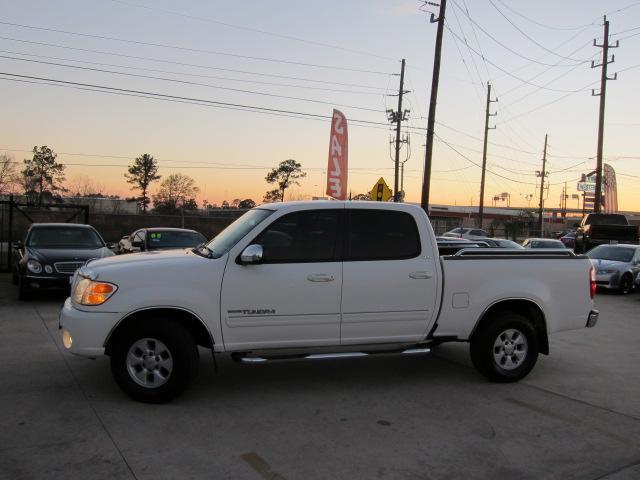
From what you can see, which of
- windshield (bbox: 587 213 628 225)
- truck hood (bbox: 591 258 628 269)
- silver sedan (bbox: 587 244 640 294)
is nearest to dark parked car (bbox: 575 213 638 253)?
windshield (bbox: 587 213 628 225)

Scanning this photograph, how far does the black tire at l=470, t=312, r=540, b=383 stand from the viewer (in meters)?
6.39

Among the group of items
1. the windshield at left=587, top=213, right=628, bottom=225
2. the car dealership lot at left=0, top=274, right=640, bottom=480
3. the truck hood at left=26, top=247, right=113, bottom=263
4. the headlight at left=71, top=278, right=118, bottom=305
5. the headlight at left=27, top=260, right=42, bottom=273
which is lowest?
the car dealership lot at left=0, top=274, right=640, bottom=480

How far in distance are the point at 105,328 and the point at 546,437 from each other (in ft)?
12.9

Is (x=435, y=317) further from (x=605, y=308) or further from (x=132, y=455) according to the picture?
(x=605, y=308)

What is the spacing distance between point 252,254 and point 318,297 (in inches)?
31.6

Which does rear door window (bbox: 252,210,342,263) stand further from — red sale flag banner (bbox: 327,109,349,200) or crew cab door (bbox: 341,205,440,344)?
red sale flag banner (bbox: 327,109,349,200)

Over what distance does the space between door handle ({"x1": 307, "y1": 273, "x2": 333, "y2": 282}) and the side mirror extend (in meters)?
0.56

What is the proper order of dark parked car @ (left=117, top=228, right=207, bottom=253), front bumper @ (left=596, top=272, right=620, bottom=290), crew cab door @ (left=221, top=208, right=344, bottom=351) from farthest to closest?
front bumper @ (left=596, top=272, right=620, bottom=290)
dark parked car @ (left=117, top=228, right=207, bottom=253)
crew cab door @ (left=221, top=208, right=344, bottom=351)

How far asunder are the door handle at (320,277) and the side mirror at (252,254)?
22.2 inches

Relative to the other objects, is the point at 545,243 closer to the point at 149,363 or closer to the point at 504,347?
the point at 504,347

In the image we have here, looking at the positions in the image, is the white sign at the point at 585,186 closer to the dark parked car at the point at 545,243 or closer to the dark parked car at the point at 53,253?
the dark parked car at the point at 545,243

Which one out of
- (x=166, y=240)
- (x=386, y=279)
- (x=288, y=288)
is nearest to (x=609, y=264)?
(x=166, y=240)

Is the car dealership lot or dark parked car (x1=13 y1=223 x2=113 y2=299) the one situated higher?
dark parked car (x1=13 y1=223 x2=113 y2=299)

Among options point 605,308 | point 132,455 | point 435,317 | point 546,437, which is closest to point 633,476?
point 546,437
